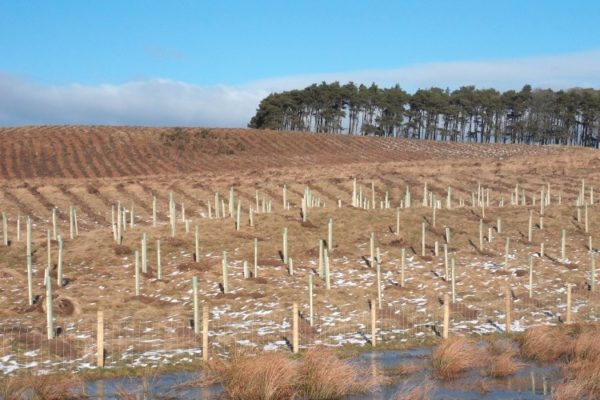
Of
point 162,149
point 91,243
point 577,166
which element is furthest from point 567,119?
point 91,243

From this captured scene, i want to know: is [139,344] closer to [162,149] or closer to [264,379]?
[264,379]

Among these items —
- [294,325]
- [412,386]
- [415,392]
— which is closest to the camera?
[415,392]

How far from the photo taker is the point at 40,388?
1277 centimetres

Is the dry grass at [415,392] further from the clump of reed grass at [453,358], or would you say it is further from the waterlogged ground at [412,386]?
the clump of reed grass at [453,358]

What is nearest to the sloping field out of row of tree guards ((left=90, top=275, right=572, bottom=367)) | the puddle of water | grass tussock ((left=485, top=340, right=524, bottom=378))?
row of tree guards ((left=90, top=275, right=572, bottom=367))

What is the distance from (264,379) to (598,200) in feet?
121

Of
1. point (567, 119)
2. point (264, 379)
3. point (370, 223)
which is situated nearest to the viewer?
point (264, 379)

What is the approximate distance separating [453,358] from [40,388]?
806 centimetres

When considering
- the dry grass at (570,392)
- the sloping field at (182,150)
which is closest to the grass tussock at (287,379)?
the dry grass at (570,392)

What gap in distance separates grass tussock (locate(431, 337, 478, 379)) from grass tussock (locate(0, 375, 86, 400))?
280 inches

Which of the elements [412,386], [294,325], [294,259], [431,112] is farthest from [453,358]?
[431,112]

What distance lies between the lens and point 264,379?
42.3ft

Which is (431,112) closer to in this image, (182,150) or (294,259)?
(182,150)

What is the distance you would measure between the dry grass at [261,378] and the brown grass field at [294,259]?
4.16m
